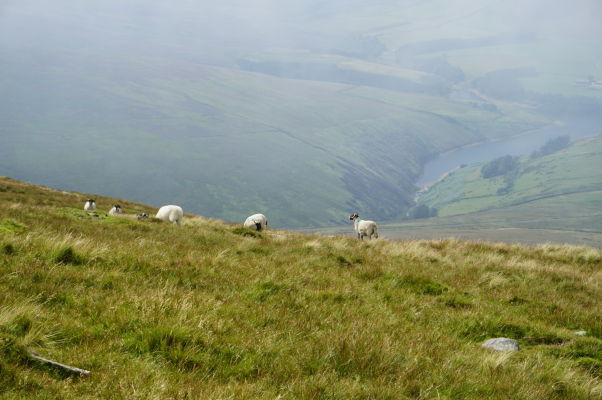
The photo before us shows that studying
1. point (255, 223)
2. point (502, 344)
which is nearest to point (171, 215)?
point (255, 223)

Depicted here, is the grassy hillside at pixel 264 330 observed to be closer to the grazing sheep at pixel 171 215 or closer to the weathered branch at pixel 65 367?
the weathered branch at pixel 65 367

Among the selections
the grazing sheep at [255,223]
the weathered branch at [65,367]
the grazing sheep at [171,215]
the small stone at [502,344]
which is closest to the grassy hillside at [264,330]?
the weathered branch at [65,367]

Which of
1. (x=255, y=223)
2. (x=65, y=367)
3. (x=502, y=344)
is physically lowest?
(x=502, y=344)

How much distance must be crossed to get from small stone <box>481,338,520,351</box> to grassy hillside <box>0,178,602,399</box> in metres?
0.25

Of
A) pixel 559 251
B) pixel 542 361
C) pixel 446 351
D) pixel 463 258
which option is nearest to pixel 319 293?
pixel 446 351

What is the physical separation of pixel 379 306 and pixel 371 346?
100 inches

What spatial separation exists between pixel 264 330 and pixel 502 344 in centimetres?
383

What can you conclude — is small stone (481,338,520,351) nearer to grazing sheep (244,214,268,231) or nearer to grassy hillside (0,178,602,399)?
grassy hillside (0,178,602,399)

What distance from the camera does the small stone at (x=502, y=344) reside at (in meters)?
7.48

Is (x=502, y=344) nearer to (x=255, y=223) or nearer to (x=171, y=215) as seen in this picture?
(x=255, y=223)

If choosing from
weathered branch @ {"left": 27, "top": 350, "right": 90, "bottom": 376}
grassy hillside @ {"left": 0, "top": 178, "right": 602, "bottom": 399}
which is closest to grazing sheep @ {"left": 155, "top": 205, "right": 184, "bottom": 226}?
grassy hillside @ {"left": 0, "top": 178, "right": 602, "bottom": 399}

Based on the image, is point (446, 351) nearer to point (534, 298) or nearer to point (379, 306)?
point (379, 306)

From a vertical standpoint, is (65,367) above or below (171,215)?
below

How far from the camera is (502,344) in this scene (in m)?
7.62
